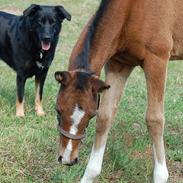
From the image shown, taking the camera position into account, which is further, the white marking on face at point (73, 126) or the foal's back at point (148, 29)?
the foal's back at point (148, 29)

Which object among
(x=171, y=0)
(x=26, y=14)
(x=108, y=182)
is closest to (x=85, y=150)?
(x=108, y=182)

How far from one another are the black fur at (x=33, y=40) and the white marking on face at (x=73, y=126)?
2744mm

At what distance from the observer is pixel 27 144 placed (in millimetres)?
5039

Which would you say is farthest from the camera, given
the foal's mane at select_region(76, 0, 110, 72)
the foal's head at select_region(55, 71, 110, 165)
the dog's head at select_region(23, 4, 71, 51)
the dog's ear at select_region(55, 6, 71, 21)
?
the dog's ear at select_region(55, 6, 71, 21)

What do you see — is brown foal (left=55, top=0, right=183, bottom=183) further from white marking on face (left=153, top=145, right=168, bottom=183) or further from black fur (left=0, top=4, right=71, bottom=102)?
black fur (left=0, top=4, right=71, bottom=102)

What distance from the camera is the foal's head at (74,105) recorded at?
383 cm

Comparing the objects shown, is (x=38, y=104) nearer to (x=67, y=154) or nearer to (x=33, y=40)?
(x=33, y=40)

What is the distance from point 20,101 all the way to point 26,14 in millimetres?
1175

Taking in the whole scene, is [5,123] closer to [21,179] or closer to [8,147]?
[8,147]

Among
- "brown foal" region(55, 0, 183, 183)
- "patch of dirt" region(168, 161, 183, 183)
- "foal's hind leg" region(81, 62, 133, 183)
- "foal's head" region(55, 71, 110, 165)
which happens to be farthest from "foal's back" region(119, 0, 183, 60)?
"patch of dirt" region(168, 161, 183, 183)

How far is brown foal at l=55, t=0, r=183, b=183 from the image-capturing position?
3.86 m

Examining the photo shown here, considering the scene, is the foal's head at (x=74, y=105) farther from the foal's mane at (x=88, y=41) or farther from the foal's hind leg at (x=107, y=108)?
the foal's hind leg at (x=107, y=108)

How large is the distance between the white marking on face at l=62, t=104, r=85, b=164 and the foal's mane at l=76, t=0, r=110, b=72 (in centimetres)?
39

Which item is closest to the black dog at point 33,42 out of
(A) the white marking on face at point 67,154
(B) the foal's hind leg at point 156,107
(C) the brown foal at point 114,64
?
(C) the brown foal at point 114,64
